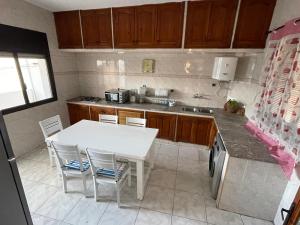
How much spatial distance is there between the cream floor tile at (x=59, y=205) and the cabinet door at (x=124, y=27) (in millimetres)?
2657

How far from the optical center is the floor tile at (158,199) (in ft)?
6.12

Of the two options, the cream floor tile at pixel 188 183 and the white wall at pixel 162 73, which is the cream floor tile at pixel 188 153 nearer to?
the cream floor tile at pixel 188 183

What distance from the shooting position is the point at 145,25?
9.21 ft

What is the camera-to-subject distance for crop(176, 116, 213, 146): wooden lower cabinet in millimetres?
3002

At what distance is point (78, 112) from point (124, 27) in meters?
2.21

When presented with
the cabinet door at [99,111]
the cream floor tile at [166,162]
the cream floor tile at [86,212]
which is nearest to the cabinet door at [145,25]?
the cabinet door at [99,111]

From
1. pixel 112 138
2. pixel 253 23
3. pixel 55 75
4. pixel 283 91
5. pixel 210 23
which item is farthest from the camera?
pixel 55 75

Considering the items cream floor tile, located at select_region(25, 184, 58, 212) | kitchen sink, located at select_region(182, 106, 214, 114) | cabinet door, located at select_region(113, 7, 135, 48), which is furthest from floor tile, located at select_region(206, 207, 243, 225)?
cabinet door, located at select_region(113, 7, 135, 48)

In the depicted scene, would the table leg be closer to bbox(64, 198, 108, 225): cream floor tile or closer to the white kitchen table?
the white kitchen table

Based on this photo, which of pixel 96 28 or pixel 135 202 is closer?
pixel 135 202

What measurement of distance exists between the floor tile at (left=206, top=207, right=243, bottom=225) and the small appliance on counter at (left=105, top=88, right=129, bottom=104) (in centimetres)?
261

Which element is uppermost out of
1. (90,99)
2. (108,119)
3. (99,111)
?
(90,99)

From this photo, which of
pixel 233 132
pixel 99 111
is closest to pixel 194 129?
pixel 233 132

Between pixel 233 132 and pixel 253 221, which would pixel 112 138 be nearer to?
pixel 233 132
